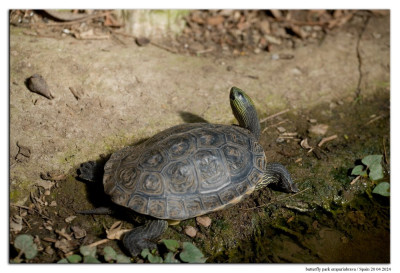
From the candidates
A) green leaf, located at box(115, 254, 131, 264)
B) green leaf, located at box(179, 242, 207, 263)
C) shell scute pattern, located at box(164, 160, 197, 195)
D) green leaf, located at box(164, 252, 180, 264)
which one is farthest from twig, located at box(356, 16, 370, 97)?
green leaf, located at box(115, 254, 131, 264)

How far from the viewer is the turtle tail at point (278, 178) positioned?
12.7 feet

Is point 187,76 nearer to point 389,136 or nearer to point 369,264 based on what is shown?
point 389,136

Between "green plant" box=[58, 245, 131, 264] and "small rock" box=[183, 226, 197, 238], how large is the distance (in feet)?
2.02

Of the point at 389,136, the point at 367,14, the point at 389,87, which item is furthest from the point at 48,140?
the point at 367,14

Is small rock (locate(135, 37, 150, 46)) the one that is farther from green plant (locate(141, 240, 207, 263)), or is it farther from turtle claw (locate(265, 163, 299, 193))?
green plant (locate(141, 240, 207, 263))

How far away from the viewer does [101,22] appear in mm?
5871

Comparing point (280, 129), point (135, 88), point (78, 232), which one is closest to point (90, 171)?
point (78, 232)

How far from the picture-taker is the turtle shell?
3.30m

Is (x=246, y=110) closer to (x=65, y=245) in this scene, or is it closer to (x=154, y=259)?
(x=154, y=259)

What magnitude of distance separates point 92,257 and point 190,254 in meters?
0.87

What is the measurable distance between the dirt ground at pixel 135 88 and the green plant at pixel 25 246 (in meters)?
0.53

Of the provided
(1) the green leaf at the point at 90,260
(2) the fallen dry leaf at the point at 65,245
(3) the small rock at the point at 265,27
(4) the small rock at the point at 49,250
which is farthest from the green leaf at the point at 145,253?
(3) the small rock at the point at 265,27

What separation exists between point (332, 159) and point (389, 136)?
106 cm

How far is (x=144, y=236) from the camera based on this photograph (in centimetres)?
333
